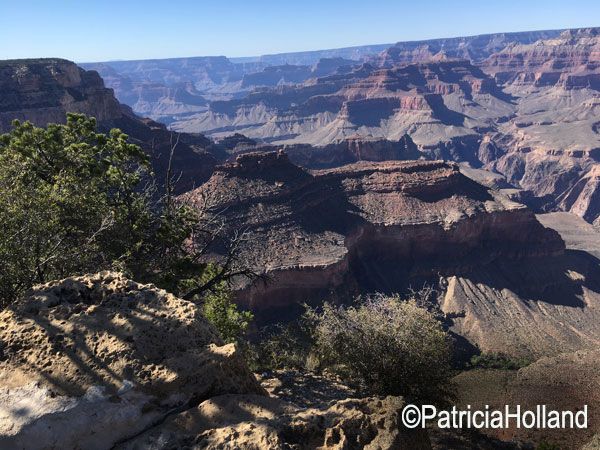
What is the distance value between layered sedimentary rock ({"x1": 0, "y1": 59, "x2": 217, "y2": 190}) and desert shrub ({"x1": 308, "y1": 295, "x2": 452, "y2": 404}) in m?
58.2

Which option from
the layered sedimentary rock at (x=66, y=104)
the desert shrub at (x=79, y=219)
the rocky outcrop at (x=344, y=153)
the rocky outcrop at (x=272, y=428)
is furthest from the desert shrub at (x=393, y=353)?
the rocky outcrop at (x=344, y=153)

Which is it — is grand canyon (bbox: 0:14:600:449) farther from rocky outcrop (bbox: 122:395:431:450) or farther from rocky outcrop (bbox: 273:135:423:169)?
rocky outcrop (bbox: 273:135:423:169)

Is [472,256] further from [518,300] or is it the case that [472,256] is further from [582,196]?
[582,196]

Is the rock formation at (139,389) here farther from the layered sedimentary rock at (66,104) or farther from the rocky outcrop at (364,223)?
the layered sedimentary rock at (66,104)

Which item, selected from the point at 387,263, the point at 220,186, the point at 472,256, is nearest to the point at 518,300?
the point at 472,256

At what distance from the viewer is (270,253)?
55.1 meters

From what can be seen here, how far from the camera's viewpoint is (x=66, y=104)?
9125 cm

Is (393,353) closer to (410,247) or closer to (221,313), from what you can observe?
(221,313)

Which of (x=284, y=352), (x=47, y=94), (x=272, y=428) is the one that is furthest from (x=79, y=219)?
(x=47, y=94)

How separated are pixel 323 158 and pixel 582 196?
73.2 meters

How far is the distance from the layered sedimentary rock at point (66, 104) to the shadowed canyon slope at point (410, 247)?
22.6 metres

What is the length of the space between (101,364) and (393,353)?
14.8 meters

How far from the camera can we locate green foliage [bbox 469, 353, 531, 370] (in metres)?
43.9

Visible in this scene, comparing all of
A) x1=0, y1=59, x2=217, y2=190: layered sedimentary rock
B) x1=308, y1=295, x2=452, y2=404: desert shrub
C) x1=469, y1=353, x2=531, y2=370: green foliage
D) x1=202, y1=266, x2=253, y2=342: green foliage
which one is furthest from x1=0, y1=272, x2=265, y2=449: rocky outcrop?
x1=0, y1=59, x2=217, y2=190: layered sedimentary rock
